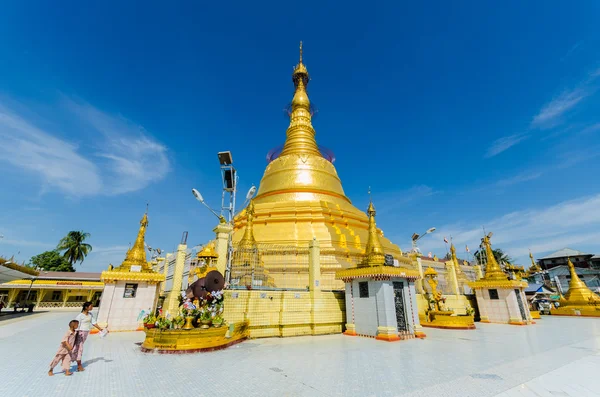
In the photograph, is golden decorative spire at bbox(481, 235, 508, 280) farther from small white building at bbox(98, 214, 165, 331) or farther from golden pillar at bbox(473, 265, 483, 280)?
small white building at bbox(98, 214, 165, 331)

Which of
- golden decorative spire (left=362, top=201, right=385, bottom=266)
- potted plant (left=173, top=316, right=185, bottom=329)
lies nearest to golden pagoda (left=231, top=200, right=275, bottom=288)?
potted plant (left=173, top=316, right=185, bottom=329)

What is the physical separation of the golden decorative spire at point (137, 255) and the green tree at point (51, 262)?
4061 centimetres

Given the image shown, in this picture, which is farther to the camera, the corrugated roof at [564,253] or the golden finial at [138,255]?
the corrugated roof at [564,253]

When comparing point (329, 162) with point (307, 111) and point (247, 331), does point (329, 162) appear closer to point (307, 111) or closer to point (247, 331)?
point (307, 111)

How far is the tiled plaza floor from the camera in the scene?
5.37 meters

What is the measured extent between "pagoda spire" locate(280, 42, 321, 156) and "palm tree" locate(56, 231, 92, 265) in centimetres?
4336

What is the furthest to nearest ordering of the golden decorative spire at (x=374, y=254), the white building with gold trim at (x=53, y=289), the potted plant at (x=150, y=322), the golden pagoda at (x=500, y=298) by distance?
the white building with gold trim at (x=53, y=289) → the golden pagoda at (x=500, y=298) → the golden decorative spire at (x=374, y=254) → the potted plant at (x=150, y=322)

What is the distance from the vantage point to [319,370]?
6.85 metres

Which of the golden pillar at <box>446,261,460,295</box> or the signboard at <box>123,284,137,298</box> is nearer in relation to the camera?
the signboard at <box>123,284,137,298</box>

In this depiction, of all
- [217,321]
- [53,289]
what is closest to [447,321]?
[217,321]

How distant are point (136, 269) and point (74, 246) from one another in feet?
150

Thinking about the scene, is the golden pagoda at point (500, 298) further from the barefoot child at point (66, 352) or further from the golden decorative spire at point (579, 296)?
the barefoot child at point (66, 352)

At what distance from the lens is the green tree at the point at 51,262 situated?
1758 inches

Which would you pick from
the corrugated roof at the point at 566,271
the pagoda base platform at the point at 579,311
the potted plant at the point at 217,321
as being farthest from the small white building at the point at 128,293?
the corrugated roof at the point at 566,271
